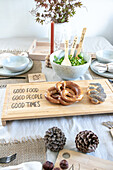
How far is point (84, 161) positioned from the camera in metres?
0.59

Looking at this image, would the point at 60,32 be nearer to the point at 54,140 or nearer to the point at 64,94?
the point at 64,94

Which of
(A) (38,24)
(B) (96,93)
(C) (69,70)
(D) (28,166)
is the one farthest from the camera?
(A) (38,24)

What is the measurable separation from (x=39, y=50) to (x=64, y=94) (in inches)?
28.7

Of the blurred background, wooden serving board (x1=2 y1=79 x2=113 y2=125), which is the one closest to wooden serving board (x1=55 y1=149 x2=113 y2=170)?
wooden serving board (x1=2 y1=79 x2=113 y2=125)

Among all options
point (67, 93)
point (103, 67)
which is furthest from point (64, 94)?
point (103, 67)

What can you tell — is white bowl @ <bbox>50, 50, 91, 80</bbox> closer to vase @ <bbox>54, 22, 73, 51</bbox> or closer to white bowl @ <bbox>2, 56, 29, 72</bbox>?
white bowl @ <bbox>2, 56, 29, 72</bbox>

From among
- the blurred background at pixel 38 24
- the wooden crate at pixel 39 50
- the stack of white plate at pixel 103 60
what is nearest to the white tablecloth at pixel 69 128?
the stack of white plate at pixel 103 60

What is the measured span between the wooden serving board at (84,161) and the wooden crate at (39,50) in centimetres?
79

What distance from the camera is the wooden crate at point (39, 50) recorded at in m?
Answer: 1.28

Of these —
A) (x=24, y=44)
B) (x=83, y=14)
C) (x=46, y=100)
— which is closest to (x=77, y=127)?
(x=46, y=100)

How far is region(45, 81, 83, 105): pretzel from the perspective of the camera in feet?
2.60

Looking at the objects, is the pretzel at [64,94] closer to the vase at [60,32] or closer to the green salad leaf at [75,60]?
the green salad leaf at [75,60]

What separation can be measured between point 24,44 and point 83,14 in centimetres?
68

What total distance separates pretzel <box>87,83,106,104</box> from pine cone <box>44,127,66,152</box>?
26cm
